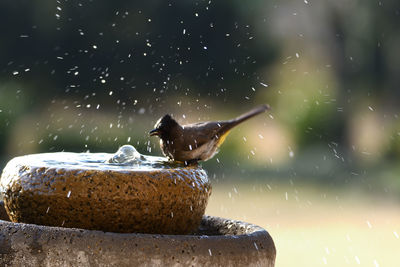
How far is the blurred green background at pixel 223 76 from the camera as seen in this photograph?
581 inches

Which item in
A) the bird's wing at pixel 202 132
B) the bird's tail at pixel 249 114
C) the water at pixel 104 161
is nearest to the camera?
the water at pixel 104 161

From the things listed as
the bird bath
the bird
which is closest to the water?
the bird bath

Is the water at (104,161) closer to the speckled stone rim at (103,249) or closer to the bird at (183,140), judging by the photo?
the bird at (183,140)

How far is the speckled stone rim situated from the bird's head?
37.2 inches

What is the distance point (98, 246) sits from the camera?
7.55 ft

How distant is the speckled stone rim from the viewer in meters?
2.30

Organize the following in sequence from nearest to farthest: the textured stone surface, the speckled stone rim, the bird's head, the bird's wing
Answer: the speckled stone rim
the textured stone surface
the bird's head
the bird's wing

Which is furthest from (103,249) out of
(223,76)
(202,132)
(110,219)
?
(223,76)

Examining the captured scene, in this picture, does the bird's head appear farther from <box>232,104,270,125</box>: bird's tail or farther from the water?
<box>232,104,270,125</box>: bird's tail

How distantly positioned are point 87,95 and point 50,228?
12952 mm

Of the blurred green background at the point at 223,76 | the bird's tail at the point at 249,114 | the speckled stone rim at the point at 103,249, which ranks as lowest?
the blurred green background at the point at 223,76

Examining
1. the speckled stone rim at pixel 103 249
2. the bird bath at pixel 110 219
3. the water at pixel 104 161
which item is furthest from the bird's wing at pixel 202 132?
the speckled stone rim at pixel 103 249

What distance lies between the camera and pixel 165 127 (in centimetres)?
333

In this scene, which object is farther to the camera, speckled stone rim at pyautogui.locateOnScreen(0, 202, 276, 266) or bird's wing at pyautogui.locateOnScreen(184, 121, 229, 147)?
bird's wing at pyautogui.locateOnScreen(184, 121, 229, 147)
